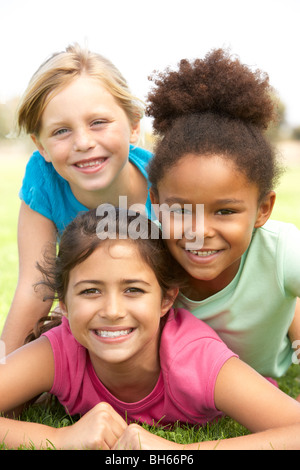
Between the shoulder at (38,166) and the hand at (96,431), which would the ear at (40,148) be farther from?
the hand at (96,431)

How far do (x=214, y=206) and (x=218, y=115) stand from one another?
0.46 meters

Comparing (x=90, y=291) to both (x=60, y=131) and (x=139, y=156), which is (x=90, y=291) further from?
(x=139, y=156)

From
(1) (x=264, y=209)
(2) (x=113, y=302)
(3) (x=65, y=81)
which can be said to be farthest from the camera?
(3) (x=65, y=81)

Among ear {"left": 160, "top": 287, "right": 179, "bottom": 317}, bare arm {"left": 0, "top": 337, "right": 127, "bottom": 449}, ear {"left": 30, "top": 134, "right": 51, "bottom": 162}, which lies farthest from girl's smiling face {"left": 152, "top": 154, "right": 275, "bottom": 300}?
ear {"left": 30, "top": 134, "right": 51, "bottom": 162}

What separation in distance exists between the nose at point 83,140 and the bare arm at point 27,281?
60 cm

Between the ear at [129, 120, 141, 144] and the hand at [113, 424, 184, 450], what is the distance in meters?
1.96

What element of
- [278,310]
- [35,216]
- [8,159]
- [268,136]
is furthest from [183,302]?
[8,159]

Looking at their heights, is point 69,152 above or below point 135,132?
below

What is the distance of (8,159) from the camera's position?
106 ft

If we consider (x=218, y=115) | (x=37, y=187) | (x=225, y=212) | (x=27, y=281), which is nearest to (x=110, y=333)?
(x=225, y=212)

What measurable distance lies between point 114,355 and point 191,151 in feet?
3.15

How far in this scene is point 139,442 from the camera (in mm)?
2334

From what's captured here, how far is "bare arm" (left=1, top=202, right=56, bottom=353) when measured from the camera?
3627mm
